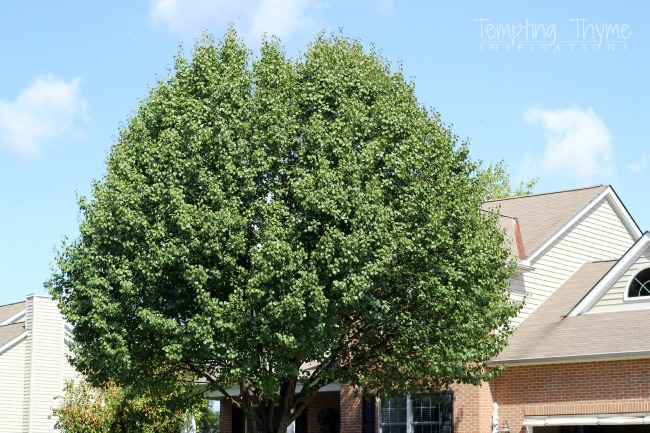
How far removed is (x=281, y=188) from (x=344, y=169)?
1.70 metres

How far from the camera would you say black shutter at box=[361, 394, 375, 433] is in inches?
1093

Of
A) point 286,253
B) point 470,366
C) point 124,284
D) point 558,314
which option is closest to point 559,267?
point 558,314

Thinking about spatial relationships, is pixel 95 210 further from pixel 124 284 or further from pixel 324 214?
pixel 324 214

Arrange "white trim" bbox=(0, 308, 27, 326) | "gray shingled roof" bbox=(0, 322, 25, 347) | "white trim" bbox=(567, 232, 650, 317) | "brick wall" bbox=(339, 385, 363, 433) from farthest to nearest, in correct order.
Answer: "white trim" bbox=(0, 308, 27, 326)
"gray shingled roof" bbox=(0, 322, 25, 347)
"brick wall" bbox=(339, 385, 363, 433)
"white trim" bbox=(567, 232, 650, 317)

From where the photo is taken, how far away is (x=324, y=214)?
21609 mm

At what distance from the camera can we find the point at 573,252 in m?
31.5

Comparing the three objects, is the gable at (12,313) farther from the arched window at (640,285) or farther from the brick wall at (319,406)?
the arched window at (640,285)

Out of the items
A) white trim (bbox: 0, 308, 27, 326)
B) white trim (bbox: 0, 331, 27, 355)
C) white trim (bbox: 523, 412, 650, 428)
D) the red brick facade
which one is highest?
white trim (bbox: 0, 308, 27, 326)

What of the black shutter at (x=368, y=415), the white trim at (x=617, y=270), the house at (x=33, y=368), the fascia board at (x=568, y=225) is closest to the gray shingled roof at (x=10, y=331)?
the house at (x=33, y=368)

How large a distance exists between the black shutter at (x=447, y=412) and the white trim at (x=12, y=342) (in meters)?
21.5

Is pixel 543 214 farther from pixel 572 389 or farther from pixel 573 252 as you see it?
pixel 572 389

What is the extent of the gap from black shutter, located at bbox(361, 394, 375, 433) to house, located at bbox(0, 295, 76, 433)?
17.3m

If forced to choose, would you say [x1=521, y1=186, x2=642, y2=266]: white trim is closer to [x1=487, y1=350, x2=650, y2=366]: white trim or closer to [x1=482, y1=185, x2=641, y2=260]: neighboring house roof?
[x1=482, y1=185, x2=641, y2=260]: neighboring house roof

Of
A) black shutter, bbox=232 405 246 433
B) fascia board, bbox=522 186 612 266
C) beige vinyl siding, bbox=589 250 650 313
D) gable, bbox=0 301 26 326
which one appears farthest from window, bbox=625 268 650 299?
gable, bbox=0 301 26 326
